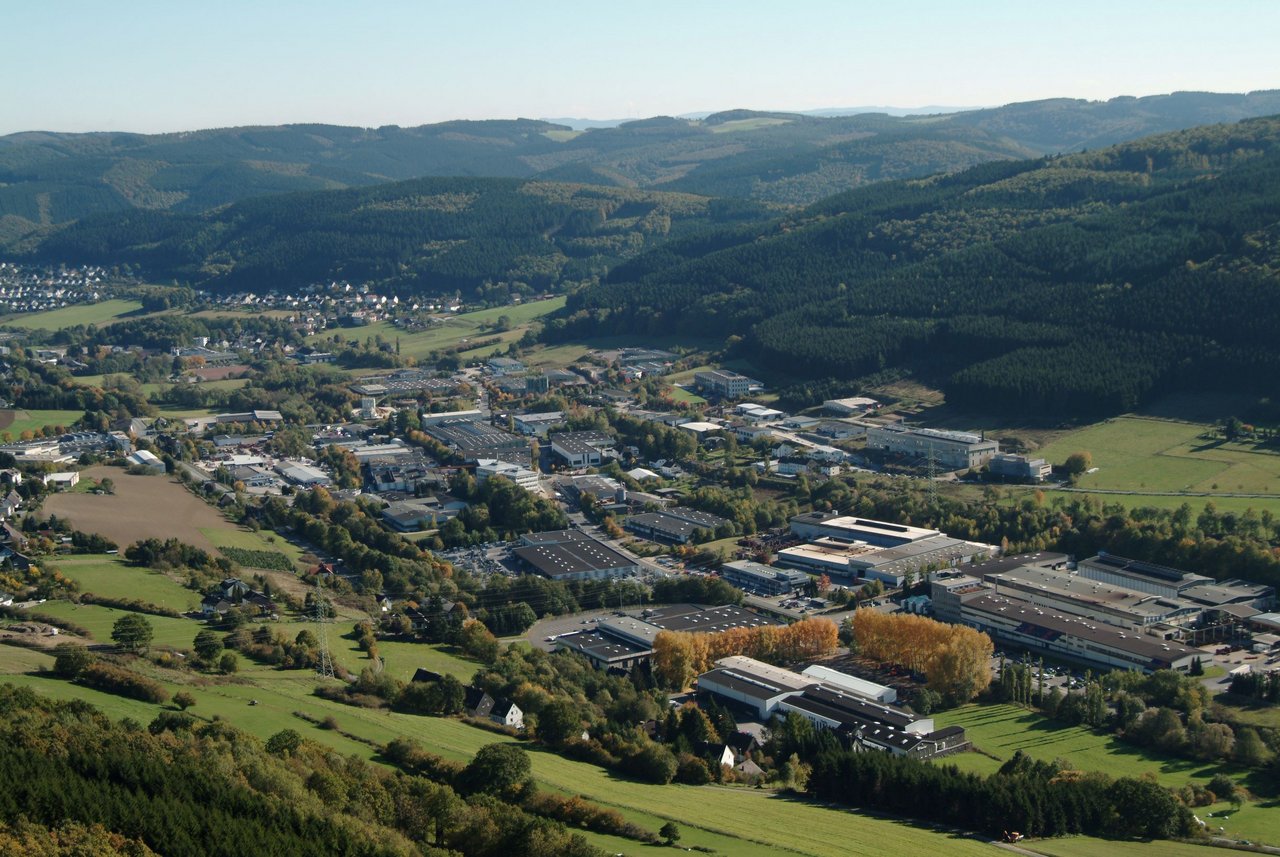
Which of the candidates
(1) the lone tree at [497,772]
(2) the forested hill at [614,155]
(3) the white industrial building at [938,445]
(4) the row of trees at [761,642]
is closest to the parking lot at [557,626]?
(4) the row of trees at [761,642]

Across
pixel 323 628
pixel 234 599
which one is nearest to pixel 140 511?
pixel 234 599

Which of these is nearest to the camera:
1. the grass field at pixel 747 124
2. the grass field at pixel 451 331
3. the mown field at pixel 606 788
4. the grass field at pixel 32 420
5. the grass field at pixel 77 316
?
the mown field at pixel 606 788

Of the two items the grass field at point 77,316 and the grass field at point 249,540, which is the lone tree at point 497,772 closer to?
the grass field at point 249,540

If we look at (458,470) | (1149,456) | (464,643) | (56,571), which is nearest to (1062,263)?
(1149,456)

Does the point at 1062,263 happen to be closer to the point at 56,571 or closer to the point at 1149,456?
the point at 1149,456

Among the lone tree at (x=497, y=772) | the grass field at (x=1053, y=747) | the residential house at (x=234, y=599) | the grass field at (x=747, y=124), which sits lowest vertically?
the grass field at (x=1053, y=747)

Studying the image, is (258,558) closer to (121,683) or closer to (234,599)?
(234,599)
